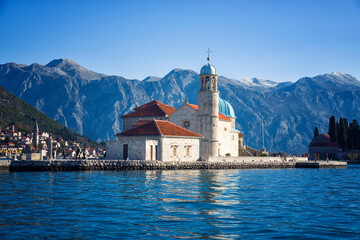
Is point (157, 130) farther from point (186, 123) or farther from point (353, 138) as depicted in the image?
point (353, 138)

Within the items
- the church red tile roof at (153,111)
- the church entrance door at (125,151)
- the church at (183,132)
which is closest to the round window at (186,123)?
the church at (183,132)

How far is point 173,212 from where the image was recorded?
838 inches

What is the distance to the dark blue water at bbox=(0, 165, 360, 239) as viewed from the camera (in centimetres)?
1689

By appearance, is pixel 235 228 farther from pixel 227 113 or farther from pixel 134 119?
pixel 227 113

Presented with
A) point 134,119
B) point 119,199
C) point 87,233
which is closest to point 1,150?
point 134,119

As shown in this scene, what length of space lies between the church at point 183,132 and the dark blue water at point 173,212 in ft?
77.8

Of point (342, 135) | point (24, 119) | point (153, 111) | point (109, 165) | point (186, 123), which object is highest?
point (24, 119)

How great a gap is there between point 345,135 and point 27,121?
100517mm

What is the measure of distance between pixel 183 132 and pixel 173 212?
124 ft

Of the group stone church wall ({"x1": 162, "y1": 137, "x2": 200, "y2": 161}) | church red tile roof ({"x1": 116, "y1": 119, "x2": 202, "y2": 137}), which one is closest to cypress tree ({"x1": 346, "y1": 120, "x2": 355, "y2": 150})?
→ stone church wall ({"x1": 162, "y1": 137, "x2": 200, "y2": 161})

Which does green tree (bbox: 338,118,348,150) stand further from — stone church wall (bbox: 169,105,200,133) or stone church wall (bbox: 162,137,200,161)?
stone church wall (bbox: 162,137,200,161)

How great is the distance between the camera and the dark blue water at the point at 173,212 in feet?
55.4

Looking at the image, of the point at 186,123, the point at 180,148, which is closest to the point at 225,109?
the point at 186,123

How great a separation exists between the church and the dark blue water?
23.7 meters
